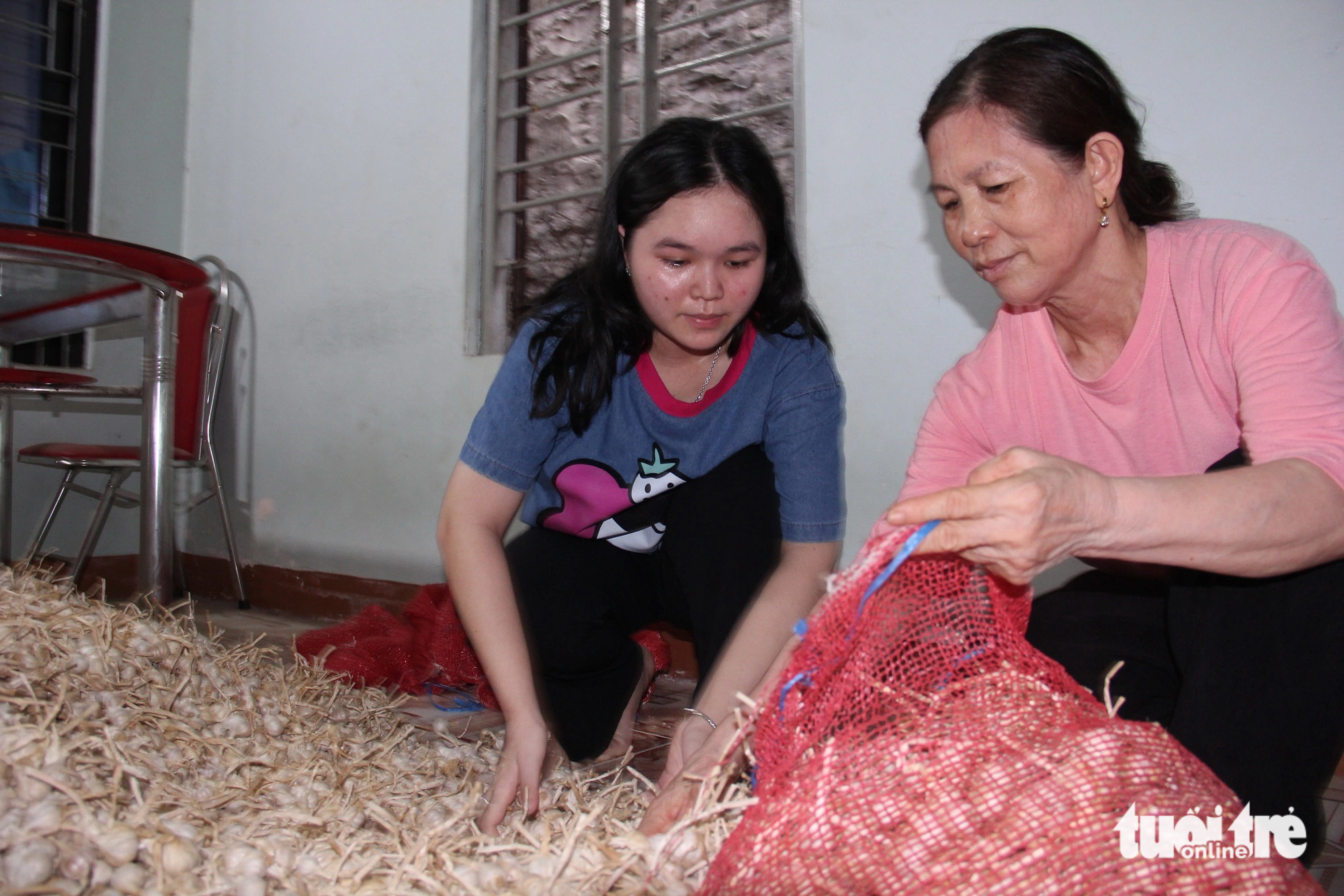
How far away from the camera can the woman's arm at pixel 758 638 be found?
38.4 inches

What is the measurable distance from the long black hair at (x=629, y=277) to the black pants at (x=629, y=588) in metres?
0.20

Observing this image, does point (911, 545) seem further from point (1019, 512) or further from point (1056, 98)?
point (1056, 98)

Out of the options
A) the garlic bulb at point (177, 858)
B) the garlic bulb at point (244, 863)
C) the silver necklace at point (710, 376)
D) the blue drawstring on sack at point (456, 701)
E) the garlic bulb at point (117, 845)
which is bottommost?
the blue drawstring on sack at point (456, 701)

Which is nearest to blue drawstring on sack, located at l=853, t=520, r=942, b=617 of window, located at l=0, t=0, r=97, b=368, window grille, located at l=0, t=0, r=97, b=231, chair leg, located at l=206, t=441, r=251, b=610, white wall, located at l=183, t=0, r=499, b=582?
white wall, located at l=183, t=0, r=499, b=582

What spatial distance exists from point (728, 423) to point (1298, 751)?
29.1 inches

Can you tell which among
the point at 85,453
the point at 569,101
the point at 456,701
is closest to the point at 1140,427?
the point at 456,701

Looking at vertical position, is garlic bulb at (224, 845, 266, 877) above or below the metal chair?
below

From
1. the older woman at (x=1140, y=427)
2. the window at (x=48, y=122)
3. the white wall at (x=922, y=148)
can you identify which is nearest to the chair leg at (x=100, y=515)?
the window at (x=48, y=122)

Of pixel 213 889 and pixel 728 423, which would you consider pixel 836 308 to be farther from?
pixel 213 889

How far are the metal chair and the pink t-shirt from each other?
194 cm

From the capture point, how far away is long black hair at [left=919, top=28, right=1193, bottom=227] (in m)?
0.84

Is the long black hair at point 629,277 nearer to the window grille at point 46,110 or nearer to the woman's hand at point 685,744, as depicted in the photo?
the woman's hand at point 685,744

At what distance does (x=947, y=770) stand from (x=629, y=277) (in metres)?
0.79

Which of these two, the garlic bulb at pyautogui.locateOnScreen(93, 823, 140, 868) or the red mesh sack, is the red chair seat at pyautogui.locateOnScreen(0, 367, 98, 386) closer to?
the garlic bulb at pyautogui.locateOnScreen(93, 823, 140, 868)
